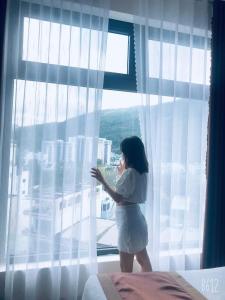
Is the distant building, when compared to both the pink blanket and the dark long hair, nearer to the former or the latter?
the dark long hair

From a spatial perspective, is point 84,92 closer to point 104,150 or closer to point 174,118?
point 104,150

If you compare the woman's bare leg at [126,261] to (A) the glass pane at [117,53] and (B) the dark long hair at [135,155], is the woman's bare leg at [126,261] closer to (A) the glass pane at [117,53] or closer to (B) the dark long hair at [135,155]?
(B) the dark long hair at [135,155]

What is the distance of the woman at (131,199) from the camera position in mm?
2246

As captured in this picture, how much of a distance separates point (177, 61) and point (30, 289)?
2.23 m

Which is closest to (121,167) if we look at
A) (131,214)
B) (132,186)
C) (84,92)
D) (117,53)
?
(132,186)

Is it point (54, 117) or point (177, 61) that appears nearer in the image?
point (54, 117)

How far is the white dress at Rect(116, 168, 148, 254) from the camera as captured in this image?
2244 millimetres

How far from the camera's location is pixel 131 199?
7.39 feet

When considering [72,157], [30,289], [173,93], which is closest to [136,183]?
[72,157]

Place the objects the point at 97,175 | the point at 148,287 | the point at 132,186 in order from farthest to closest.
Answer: the point at 97,175
the point at 132,186
the point at 148,287

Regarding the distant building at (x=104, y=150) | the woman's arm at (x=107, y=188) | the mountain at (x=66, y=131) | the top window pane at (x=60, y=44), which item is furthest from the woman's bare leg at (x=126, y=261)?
the top window pane at (x=60, y=44)

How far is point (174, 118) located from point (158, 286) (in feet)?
5.00

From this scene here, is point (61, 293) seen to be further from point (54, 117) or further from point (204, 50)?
point (204, 50)

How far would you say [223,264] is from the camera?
279cm
